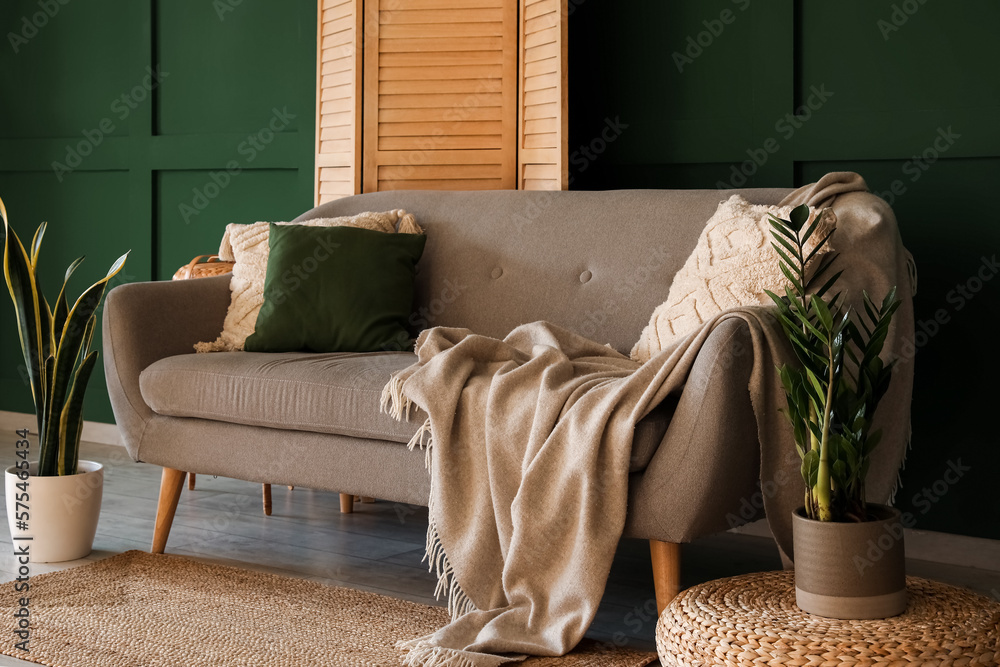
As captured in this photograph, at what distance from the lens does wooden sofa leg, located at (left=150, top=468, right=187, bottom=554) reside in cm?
279

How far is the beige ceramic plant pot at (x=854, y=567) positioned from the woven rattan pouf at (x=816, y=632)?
2 cm

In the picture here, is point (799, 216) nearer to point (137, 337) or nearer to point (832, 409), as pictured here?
point (832, 409)

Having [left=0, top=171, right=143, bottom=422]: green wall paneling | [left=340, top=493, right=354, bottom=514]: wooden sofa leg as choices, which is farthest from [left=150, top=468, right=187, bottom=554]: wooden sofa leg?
[left=0, top=171, right=143, bottom=422]: green wall paneling

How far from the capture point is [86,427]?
4648 millimetres

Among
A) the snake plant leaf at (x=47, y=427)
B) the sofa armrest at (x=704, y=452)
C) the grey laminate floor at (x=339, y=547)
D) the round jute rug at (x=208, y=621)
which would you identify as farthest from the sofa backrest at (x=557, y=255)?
the snake plant leaf at (x=47, y=427)

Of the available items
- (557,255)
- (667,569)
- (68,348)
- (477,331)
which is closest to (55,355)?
(68,348)

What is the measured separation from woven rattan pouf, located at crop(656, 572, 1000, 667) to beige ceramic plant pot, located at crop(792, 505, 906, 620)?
2cm

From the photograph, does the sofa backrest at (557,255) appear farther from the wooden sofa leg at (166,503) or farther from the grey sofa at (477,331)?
the wooden sofa leg at (166,503)

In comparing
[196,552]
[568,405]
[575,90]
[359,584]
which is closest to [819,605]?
[568,405]

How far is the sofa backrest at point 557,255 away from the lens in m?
2.71

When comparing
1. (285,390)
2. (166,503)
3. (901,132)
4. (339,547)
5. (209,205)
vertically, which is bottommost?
(339,547)

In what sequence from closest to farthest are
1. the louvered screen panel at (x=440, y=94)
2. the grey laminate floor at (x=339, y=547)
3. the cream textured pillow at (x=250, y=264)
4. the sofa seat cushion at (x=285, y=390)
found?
the sofa seat cushion at (x=285, y=390) < the grey laminate floor at (x=339, y=547) < the cream textured pillow at (x=250, y=264) < the louvered screen panel at (x=440, y=94)

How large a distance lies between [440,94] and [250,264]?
89cm

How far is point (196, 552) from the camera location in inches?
113
